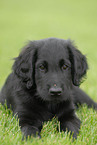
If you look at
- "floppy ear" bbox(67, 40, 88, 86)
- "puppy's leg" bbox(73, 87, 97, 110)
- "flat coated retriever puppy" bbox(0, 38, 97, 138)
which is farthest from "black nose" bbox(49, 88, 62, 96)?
"puppy's leg" bbox(73, 87, 97, 110)

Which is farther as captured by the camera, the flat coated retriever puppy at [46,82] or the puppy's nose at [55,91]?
the flat coated retriever puppy at [46,82]

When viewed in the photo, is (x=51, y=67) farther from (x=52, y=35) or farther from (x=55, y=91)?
(x=52, y=35)

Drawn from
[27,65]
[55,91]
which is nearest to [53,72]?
[55,91]

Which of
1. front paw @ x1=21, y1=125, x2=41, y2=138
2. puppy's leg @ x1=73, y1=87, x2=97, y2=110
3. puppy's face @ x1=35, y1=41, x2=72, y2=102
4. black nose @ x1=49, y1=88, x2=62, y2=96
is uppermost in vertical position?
puppy's face @ x1=35, y1=41, x2=72, y2=102

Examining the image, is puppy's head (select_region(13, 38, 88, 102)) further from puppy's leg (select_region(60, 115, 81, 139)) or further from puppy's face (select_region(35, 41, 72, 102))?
puppy's leg (select_region(60, 115, 81, 139))

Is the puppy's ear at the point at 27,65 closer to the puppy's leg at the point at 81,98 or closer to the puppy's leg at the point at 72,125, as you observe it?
the puppy's leg at the point at 72,125

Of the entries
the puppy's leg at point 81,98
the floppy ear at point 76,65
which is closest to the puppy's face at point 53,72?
the floppy ear at point 76,65
